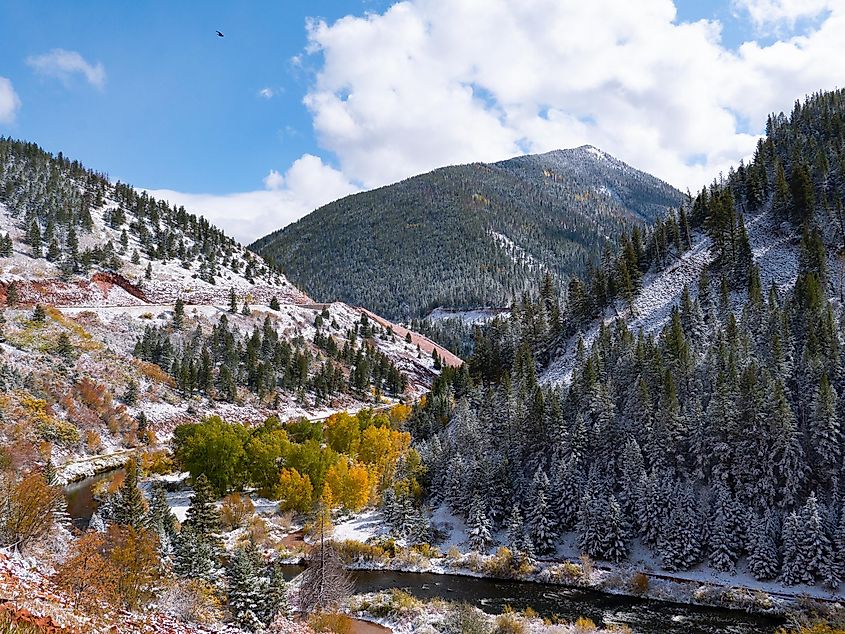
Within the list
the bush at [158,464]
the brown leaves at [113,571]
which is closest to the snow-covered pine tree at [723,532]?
the brown leaves at [113,571]

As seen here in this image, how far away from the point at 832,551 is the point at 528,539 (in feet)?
90.6

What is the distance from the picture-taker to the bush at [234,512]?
6831 centimetres

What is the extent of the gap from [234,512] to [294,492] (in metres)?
7.54

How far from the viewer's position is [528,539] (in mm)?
61531

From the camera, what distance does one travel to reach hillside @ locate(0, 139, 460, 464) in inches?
3846

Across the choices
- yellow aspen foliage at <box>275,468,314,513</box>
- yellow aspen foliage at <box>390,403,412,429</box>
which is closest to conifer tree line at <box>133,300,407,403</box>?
yellow aspen foliage at <box>390,403,412,429</box>

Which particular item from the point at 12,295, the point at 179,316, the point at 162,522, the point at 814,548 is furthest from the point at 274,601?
the point at 179,316

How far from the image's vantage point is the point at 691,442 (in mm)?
63344

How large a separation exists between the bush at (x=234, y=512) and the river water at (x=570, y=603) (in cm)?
1358

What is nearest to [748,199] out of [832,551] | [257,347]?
[832,551]

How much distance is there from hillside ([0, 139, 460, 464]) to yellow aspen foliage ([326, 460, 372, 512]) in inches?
1453

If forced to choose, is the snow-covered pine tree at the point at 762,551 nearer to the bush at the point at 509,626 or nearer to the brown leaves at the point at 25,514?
the bush at the point at 509,626

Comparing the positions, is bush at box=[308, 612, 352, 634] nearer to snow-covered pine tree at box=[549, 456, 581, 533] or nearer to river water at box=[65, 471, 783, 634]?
river water at box=[65, 471, 783, 634]

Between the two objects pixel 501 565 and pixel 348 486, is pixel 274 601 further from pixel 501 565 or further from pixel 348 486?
pixel 348 486
